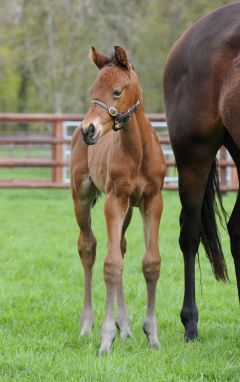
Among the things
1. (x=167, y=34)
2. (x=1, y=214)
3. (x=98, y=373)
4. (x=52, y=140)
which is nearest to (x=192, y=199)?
(x=98, y=373)

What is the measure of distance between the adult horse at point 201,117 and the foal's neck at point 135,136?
0.30 meters

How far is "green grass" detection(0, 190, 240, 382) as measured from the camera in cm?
374

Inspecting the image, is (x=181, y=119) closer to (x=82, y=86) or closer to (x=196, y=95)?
(x=196, y=95)

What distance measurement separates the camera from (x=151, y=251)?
4.38 m

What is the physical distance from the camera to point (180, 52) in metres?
4.73

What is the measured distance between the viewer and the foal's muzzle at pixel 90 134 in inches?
151

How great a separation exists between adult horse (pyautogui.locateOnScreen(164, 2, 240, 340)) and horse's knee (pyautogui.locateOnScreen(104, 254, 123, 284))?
0.65 m

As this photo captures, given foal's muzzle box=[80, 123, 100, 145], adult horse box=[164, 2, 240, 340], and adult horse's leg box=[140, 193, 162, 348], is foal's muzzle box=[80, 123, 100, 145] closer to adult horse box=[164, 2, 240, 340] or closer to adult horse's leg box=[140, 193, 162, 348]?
adult horse's leg box=[140, 193, 162, 348]

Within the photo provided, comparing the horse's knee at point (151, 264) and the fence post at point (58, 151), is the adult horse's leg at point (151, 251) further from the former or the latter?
the fence post at point (58, 151)

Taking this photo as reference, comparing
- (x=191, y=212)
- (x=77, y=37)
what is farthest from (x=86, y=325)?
(x=77, y=37)

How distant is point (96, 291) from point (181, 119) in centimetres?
199

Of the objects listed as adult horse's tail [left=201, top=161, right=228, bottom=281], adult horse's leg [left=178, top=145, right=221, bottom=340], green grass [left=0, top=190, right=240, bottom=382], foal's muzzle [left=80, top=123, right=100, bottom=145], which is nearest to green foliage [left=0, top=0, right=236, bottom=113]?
green grass [left=0, top=190, right=240, bottom=382]

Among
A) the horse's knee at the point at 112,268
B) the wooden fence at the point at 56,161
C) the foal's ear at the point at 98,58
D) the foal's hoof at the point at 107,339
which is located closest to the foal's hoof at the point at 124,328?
the foal's hoof at the point at 107,339

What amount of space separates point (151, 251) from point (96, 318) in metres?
0.98
